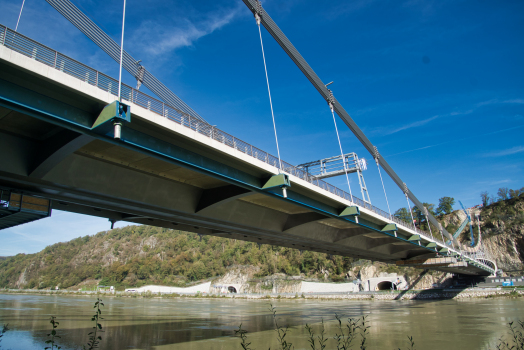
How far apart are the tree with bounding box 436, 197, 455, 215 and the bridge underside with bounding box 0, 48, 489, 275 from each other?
115195mm

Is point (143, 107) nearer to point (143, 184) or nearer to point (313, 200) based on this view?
point (143, 184)

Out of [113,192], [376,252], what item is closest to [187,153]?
[113,192]

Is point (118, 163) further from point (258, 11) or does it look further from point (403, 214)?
point (403, 214)

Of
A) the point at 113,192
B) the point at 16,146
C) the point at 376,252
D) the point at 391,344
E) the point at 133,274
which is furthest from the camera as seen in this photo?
the point at 133,274

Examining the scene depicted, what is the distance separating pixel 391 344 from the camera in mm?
16422

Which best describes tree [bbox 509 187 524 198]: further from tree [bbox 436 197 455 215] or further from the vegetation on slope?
the vegetation on slope

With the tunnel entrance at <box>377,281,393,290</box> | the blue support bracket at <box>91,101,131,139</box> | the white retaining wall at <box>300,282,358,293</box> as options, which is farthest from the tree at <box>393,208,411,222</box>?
the blue support bracket at <box>91,101,131,139</box>

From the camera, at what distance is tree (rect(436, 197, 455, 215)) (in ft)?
399

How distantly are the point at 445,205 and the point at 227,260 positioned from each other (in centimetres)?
8452

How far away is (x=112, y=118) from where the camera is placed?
1058cm

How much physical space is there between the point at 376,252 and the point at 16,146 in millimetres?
37657

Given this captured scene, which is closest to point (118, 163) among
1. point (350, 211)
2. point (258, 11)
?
point (350, 211)

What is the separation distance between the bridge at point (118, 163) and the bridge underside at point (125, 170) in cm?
4

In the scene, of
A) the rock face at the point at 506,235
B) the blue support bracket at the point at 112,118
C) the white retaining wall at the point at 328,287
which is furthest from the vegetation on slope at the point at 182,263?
the blue support bracket at the point at 112,118
